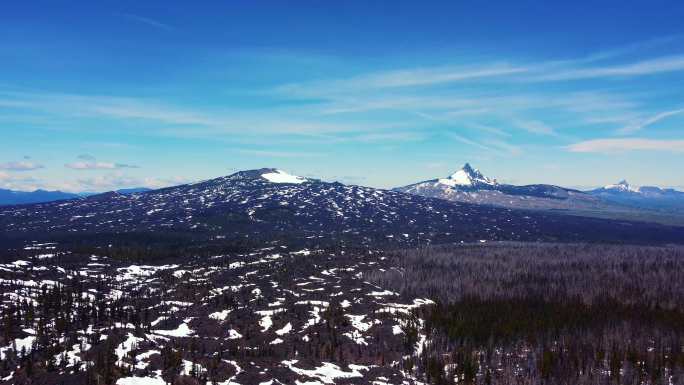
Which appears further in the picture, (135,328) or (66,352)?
(135,328)

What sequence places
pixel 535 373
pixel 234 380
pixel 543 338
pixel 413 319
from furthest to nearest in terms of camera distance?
pixel 413 319 < pixel 543 338 < pixel 535 373 < pixel 234 380

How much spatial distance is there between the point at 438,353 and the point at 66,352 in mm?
87082

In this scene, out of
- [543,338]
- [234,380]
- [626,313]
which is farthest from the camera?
[626,313]

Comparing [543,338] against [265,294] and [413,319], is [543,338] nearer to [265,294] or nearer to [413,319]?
[413,319]

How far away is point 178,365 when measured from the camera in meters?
99.2

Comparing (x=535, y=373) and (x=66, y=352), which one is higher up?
(x=66, y=352)

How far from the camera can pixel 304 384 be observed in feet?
328

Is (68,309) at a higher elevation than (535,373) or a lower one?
higher

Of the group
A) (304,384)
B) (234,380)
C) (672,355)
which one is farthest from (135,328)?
(672,355)

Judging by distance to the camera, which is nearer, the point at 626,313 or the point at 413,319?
the point at 413,319

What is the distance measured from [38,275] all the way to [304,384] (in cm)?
13622

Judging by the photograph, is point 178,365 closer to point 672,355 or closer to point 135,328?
point 135,328

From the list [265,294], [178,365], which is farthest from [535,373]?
[265,294]

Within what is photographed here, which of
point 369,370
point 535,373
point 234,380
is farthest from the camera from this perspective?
point 535,373
